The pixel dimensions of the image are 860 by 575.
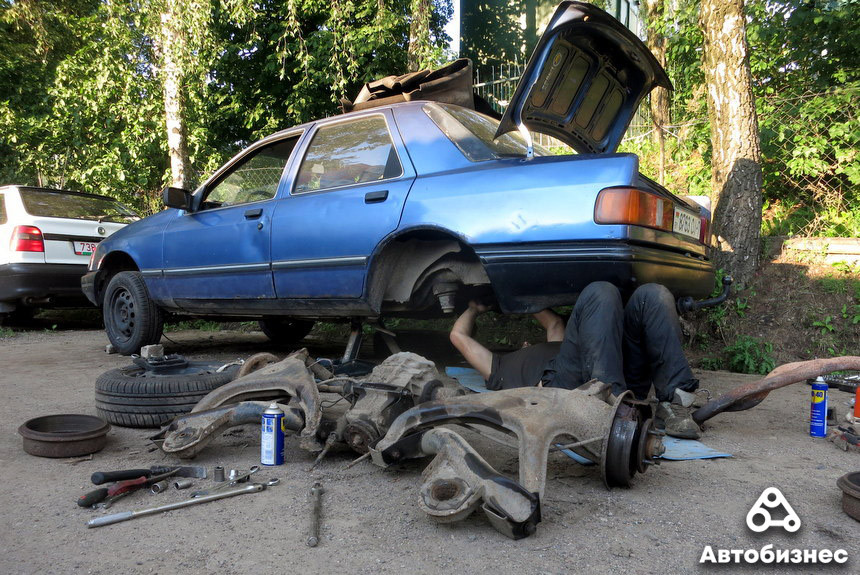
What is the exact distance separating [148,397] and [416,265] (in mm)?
1543

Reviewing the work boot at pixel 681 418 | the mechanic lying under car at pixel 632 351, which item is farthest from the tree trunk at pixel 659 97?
the work boot at pixel 681 418

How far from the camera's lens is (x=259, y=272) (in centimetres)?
402

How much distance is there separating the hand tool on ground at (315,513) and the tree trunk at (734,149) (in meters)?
4.11

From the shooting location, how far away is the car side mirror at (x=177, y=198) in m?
4.32

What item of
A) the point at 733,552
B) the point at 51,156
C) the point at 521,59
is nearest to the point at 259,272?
the point at 733,552

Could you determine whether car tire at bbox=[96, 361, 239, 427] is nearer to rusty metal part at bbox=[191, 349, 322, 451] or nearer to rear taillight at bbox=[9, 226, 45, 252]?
rusty metal part at bbox=[191, 349, 322, 451]

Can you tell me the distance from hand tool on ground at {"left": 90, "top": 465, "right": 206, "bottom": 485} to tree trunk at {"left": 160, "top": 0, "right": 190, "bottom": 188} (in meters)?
7.54

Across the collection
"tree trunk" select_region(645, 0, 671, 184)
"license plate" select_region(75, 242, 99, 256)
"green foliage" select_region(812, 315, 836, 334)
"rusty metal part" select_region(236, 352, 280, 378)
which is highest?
"tree trunk" select_region(645, 0, 671, 184)

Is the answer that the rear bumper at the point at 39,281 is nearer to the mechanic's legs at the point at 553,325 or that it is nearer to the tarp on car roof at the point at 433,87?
the tarp on car roof at the point at 433,87

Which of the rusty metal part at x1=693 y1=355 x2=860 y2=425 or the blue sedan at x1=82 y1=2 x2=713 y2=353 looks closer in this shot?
the rusty metal part at x1=693 y1=355 x2=860 y2=425

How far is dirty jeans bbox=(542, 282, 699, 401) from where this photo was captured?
2.61 meters

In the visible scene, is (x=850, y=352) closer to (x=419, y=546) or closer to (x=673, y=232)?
(x=673, y=232)

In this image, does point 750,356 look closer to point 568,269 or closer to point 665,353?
point 665,353

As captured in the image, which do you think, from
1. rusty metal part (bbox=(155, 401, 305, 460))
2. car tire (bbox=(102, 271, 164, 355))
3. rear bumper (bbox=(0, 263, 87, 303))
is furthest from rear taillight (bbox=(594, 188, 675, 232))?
rear bumper (bbox=(0, 263, 87, 303))
